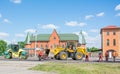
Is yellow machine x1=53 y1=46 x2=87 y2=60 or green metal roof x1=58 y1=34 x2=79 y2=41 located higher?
green metal roof x1=58 y1=34 x2=79 y2=41

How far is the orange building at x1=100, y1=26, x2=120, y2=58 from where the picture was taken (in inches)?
3794

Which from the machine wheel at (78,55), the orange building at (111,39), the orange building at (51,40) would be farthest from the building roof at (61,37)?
the machine wheel at (78,55)

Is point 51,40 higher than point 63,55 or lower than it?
higher

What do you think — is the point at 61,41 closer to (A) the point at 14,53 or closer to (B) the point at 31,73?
(A) the point at 14,53

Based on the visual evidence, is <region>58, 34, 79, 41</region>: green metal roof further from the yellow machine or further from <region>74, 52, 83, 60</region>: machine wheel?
<region>74, 52, 83, 60</region>: machine wheel

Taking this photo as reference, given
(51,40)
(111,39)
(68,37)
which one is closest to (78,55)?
(111,39)

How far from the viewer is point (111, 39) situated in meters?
96.7

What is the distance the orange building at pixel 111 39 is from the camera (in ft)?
316

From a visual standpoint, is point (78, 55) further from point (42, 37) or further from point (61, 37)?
point (42, 37)

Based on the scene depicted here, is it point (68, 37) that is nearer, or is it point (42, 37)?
point (68, 37)

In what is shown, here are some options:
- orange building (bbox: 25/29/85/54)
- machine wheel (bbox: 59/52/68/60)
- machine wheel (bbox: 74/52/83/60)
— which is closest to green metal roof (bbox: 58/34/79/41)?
orange building (bbox: 25/29/85/54)

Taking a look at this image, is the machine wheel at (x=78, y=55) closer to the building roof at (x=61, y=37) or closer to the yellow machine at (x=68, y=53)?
the yellow machine at (x=68, y=53)

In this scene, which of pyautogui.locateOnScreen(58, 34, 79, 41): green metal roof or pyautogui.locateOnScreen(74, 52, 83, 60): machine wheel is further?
pyautogui.locateOnScreen(58, 34, 79, 41): green metal roof

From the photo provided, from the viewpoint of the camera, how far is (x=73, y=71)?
21281 millimetres
